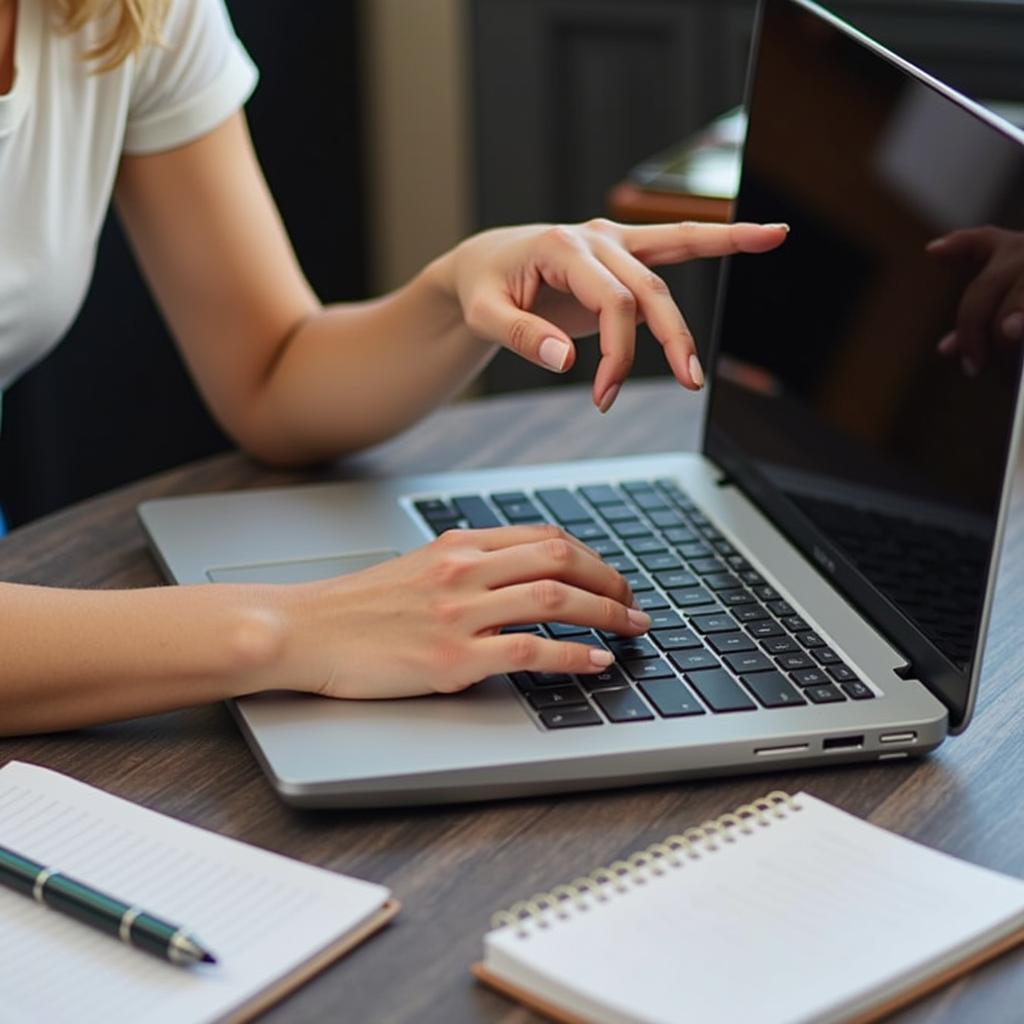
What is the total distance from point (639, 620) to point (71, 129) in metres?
0.63

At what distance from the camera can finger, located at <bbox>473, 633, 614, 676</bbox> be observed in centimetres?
80

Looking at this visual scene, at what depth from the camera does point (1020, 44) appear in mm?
2387

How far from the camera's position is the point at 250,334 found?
1.27 metres

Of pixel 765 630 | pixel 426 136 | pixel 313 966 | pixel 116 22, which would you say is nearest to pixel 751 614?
pixel 765 630

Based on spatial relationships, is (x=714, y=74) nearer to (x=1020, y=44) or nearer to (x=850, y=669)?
(x=1020, y=44)

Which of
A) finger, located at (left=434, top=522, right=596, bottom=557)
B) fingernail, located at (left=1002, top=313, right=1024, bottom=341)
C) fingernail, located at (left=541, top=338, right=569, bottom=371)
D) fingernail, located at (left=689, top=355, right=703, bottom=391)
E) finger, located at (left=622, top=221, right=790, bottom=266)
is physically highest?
fingernail, located at (left=1002, top=313, right=1024, bottom=341)

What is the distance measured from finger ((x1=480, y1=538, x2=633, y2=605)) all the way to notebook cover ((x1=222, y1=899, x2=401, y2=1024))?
193 millimetres

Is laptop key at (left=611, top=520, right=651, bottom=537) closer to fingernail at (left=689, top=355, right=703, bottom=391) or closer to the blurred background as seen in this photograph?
fingernail at (left=689, top=355, right=703, bottom=391)

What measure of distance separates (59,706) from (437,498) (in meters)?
0.31

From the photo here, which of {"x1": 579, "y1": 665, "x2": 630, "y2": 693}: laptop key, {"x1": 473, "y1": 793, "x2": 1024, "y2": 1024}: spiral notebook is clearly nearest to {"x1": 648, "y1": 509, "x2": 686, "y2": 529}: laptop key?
{"x1": 579, "y1": 665, "x2": 630, "y2": 693}: laptop key

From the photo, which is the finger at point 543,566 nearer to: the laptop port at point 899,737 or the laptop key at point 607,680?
the laptop key at point 607,680

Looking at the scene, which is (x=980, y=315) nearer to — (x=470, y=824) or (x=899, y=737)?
(x=899, y=737)

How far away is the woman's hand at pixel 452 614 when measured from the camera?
0.81 metres

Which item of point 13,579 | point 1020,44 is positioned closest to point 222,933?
point 13,579
